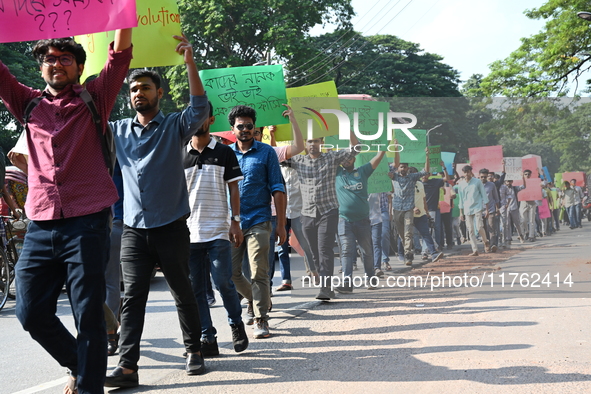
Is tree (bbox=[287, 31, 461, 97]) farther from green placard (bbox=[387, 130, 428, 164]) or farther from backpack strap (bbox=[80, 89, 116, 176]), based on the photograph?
backpack strap (bbox=[80, 89, 116, 176])

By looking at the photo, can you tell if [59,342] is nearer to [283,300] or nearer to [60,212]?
[60,212]

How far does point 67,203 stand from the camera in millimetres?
3551

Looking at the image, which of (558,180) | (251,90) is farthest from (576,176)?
(251,90)

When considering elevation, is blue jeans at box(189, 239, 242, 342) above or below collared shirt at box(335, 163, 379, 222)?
below

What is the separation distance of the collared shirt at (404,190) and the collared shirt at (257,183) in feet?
10.2

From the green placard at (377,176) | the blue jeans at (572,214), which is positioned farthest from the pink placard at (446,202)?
the blue jeans at (572,214)

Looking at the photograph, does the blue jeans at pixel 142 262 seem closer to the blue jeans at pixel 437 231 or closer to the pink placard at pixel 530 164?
the pink placard at pixel 530 164

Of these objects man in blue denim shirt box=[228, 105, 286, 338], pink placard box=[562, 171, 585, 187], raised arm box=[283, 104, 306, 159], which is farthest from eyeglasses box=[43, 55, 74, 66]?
pink placard box=[562, 171, 585, 187]

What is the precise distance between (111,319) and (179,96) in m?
21.8

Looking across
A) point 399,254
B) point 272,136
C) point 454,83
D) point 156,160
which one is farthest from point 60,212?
point 454,83

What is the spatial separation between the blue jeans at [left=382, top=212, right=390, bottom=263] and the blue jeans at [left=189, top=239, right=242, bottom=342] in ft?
18.4

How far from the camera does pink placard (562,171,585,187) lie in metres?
8.55

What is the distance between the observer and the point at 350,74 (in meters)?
35.4

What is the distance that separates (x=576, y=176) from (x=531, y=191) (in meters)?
0.78
